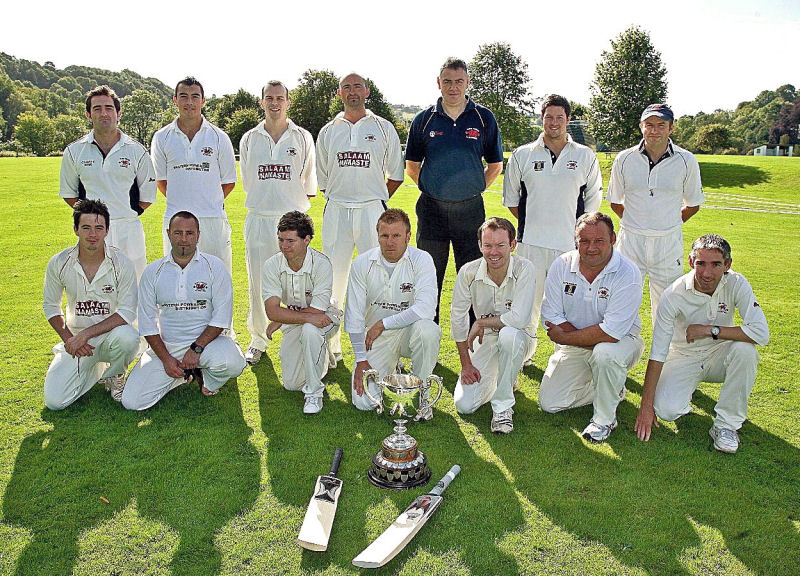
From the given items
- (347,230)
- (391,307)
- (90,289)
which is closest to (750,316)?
(391,307)

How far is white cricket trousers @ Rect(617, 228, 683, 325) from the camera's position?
5.54m

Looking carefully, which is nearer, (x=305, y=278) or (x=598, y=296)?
(x=598, y=296)

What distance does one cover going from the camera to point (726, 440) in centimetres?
437

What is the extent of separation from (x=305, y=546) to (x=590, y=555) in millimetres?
1487

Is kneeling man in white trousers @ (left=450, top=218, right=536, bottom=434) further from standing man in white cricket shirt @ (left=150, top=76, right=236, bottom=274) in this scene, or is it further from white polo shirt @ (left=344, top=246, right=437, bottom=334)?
standing man in white cricket shirt @ (left=150, top=76, right=236, bottom=274)

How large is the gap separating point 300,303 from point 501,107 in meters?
48.5

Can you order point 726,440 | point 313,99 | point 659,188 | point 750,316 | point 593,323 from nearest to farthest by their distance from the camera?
point 726,440 < point 750,316 < point 593,323 < point 659,188 < point 313,99

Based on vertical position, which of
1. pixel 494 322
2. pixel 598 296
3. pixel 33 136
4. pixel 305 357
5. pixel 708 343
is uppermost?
pixel 33 136

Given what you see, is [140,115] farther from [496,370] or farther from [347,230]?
[496,370]

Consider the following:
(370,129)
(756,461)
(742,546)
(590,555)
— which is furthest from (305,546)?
(370,129)

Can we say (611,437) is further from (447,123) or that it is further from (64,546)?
(64,546)

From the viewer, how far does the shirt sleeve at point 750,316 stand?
4438mm

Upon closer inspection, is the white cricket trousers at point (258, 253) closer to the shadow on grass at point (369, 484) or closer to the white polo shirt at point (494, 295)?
the shadow on grass at point (369, 484)

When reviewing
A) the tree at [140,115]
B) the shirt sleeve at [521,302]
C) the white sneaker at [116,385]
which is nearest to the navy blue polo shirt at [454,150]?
the shirt sleeve at [521,302]
